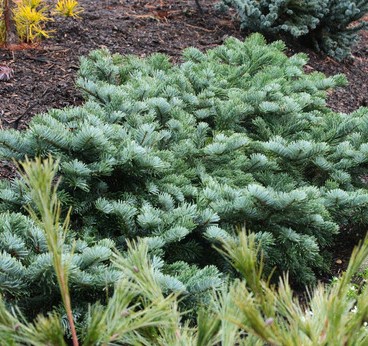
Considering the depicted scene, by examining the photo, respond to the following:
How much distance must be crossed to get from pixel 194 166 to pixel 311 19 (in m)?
2.83

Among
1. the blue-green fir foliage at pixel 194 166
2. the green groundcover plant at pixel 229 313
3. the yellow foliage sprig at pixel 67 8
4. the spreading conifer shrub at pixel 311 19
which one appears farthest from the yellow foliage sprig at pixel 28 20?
the green groundcover plant at pixel 229 313

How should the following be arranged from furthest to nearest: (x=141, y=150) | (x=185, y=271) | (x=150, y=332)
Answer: (x=141, y=150), (x=185, y=271), (x=150, y=332)

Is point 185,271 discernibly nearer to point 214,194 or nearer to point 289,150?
point 214,194

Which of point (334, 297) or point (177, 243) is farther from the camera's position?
point (177, 243)

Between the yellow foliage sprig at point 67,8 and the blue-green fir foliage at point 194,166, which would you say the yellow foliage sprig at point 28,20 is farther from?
the blue-green fir foliage at point 194,166

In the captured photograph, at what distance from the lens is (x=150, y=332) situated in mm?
1372

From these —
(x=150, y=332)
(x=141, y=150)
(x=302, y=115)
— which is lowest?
(x=150, y=332)

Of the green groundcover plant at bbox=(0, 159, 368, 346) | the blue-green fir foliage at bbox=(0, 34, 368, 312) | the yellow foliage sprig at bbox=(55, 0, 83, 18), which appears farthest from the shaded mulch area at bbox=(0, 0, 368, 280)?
the green groundcover plant at bbox=(0, 159, 368, 346)

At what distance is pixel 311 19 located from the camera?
530 cm

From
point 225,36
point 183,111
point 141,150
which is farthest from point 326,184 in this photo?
point 225,36

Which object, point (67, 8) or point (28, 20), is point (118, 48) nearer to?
point (67, 8)

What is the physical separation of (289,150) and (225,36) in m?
2.57

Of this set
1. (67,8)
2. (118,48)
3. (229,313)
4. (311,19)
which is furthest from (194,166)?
(311,19)

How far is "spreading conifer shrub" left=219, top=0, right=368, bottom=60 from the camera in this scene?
5.25m
